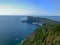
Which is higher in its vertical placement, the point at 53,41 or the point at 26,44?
the point at 53,41

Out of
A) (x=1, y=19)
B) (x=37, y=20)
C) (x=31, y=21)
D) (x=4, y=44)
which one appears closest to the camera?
(x=4, y=44)

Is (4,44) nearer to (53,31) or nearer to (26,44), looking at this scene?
(26,44)

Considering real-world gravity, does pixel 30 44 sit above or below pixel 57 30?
below

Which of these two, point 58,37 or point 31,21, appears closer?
point 58,37

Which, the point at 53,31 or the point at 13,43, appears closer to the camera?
the point at 53,31

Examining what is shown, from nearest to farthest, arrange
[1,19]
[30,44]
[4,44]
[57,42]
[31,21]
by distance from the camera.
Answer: [57,42] → [30,44] → [4,44] → [31,21] → [1,19]

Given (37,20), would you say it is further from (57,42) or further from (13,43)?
(57,42)

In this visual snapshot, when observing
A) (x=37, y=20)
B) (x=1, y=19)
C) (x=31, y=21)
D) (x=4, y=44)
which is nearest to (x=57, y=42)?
(x=4, y=44)

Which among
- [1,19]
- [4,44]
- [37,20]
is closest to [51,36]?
[4,44]

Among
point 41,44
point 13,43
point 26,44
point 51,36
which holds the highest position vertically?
point 51,36
